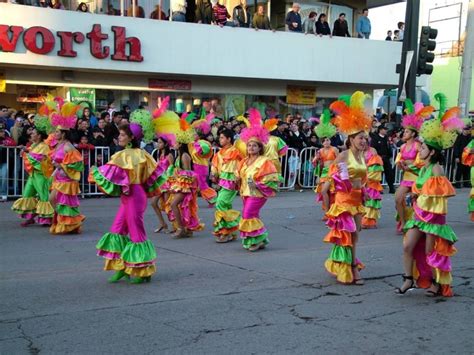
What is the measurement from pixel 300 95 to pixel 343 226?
17.9 meters

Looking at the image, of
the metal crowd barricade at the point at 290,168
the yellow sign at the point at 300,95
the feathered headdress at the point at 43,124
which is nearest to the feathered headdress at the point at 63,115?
the feathered headdress at the point at 43,124

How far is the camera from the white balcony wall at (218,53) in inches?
698

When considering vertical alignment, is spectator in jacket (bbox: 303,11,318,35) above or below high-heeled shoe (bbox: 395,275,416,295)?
above

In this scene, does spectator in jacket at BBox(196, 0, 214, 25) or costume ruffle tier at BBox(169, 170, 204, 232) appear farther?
spectator in jacket at BBox(196, 0, 214, 25)

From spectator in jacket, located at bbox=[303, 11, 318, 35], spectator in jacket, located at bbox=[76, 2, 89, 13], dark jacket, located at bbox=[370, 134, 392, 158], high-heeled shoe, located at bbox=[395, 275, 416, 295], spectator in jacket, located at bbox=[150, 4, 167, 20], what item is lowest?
high-heeled shoe, located at bbox=[395, 275, 416, 295]

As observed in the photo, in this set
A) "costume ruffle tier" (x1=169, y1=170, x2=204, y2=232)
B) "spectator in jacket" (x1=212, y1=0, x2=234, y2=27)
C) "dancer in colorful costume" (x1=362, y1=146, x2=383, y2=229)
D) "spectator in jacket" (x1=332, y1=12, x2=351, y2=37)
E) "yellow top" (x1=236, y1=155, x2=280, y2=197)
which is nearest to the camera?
"yellow top" (x1=236, y1=155, x2=280, y2=197)

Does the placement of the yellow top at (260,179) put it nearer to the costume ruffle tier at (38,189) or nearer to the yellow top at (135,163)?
the yellow top at (135,163)

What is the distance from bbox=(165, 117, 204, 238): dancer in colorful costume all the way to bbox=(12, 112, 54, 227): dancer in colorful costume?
223 centimetres

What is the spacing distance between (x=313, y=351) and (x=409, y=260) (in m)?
2.03

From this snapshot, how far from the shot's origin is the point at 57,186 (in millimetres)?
9758

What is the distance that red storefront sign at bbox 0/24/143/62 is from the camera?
16984 millimetres

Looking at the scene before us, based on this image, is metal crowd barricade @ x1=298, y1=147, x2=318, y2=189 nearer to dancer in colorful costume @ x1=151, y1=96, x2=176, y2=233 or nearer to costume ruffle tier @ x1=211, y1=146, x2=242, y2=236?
dancer in colorful costume @ x1=151, y1=96, x2=176, y2=233

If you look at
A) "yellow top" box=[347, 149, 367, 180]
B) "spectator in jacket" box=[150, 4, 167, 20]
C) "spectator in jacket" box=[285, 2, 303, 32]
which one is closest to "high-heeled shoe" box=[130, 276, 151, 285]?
"yellow top" box=[347, 149, 367, 180]

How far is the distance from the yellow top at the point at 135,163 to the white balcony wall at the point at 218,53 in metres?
11.9
